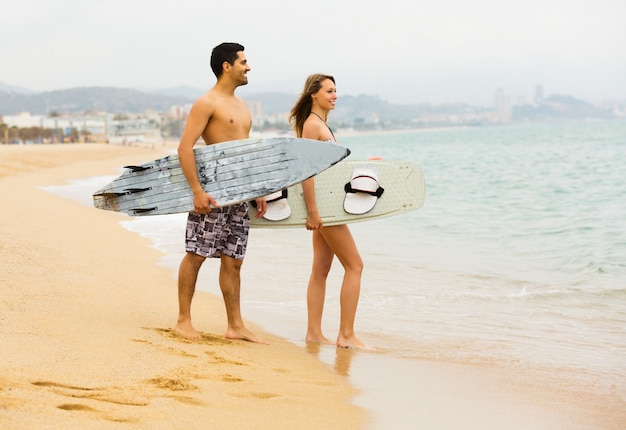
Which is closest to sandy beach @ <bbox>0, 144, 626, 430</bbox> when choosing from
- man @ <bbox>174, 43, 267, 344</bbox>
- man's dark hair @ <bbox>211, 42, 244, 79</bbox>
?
man @ <bbox>174, 43, 267, 344</bbox>

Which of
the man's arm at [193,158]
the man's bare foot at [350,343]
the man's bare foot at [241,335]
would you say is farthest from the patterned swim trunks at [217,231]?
the man's bare foot at [350,343]

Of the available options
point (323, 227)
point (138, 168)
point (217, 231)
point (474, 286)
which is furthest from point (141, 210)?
point (474, 286)

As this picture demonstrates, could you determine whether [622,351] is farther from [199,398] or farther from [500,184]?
[500,184]

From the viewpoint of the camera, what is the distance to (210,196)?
4.25 m

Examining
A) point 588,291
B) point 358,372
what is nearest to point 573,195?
point 588,291

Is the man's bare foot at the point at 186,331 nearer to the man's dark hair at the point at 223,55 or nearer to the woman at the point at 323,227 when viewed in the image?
the woman at the point at 323,227

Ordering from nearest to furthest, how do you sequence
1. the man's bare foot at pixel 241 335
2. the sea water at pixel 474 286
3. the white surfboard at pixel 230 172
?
the white surfboard at pixel 230 172
the man's bare foot at pixel 241 335
the sea water at pixel 474 286

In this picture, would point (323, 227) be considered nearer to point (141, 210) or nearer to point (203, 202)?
point (203, 202)

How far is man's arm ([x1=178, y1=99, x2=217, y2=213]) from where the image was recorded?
4.22 metres

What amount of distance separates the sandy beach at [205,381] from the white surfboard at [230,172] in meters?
0.69

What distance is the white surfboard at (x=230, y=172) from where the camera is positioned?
171 inches

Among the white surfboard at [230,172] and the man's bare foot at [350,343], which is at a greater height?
the white surfboard at [230,172]

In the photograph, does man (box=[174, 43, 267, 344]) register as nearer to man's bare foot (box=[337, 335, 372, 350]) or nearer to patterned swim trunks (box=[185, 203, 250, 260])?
patterned swim trunks (box=[185, 203, 250, 260])

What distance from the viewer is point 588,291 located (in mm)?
7305
